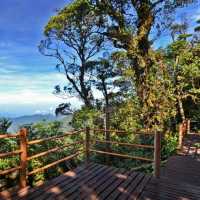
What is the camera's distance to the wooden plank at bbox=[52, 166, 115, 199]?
14.4 feet

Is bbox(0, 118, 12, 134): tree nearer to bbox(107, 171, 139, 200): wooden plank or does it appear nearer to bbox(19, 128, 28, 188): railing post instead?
bbox(19, 128, 28, 188): railing post

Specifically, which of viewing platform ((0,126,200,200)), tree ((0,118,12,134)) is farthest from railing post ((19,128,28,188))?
tree ((0,118,12,134))

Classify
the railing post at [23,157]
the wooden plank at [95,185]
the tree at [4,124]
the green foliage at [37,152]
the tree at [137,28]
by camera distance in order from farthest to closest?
1. the tree at [137,28]
2. the tree at [4,124]
3. the green foliage at [37,152]
4. the railing post at [23,157]
5. the wooden plank at [95,185]

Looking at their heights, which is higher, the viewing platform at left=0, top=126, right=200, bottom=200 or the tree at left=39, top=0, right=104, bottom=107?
the tree at left=39, top=0, right=104, bottom=107

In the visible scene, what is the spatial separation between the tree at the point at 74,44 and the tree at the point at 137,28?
3890 millimetres

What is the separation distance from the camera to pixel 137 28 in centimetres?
1138

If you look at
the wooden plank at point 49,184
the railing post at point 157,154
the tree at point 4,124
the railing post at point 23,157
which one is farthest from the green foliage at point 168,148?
the tree at point 4,124

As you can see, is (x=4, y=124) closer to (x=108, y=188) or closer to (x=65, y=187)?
(x=65, y=187)

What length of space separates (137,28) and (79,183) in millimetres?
8284

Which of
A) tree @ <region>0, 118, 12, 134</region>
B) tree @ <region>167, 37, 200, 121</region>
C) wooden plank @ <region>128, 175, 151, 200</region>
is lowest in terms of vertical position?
wooden plank @ <region>128, 175, 151, 200</region>

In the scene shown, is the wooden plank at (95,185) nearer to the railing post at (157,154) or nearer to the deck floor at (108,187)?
the deck floor at (108,187)

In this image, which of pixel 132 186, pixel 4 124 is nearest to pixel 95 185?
pixel 132 186

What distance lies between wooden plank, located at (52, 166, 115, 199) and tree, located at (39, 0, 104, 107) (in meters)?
11.2

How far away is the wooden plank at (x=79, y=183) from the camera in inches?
172
